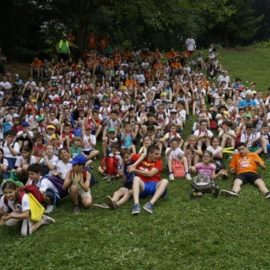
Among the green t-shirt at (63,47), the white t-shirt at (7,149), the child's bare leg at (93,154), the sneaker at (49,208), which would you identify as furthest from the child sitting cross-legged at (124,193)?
the green t-shirt at (63,47)

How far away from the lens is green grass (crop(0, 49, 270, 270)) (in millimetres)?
6133

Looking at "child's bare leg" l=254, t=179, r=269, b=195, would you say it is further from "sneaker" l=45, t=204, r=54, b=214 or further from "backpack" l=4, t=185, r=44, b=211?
"backpack" l=4, t=185, r=44, b=211

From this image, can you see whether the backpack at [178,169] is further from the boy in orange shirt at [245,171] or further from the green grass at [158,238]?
the green grass at [158,238]

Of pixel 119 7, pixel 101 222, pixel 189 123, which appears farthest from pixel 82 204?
pixel 119 7

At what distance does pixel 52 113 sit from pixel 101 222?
6413mm

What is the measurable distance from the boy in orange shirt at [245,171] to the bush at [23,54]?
17587 millimetres

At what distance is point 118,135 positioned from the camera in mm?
11820

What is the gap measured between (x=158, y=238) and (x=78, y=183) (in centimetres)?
193

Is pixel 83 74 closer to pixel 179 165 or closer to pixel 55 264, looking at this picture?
pixel 179 165

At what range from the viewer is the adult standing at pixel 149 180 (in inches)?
315


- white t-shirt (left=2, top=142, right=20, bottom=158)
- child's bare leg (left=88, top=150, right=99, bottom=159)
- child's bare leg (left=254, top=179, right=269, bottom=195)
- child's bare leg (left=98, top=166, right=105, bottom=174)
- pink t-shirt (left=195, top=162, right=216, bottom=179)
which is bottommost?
child's bare leg (left=98, top=166, right=105, bottom=174)

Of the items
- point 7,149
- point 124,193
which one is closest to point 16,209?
point 124,193

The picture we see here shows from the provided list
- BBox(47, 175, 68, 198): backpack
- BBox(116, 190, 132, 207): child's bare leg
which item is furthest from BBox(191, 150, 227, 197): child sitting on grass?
BBox(47, 175, 68, 198): backpack

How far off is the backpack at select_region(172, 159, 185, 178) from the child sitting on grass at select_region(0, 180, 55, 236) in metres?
3.49
